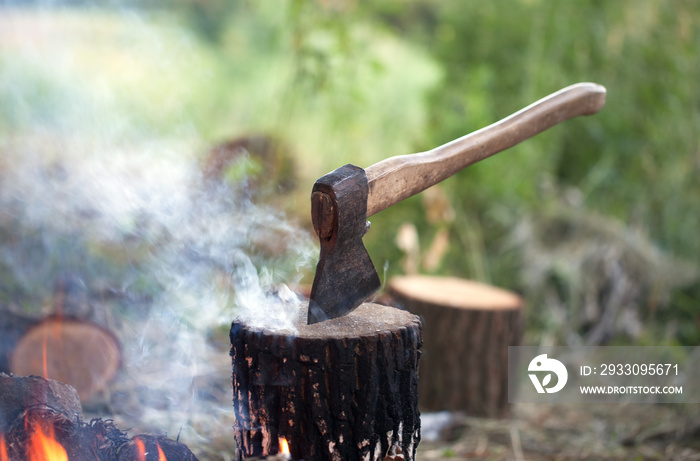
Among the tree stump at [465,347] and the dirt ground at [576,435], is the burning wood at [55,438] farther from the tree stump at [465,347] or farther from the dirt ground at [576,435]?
the tree stump at [465,347]

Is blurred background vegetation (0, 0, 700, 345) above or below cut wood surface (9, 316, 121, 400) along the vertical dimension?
above

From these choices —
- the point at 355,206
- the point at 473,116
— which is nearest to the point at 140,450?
the point at 355,206

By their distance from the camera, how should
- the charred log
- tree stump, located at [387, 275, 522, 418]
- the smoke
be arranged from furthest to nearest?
tree stump, located at [387, 275, 522, 418], the smoke, the charred log

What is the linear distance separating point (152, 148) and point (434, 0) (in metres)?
5.84

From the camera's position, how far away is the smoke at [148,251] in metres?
2.65

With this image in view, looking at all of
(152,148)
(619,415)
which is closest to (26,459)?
(619,415)

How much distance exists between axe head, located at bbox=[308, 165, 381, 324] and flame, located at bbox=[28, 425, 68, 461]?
0.72 meters

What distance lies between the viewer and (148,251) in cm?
339

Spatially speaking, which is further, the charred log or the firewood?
the charred log

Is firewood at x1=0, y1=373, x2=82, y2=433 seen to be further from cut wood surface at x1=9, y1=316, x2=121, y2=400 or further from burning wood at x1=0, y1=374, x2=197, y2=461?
cut wood surface at x1=9, y1=316, x2=121, y2=400

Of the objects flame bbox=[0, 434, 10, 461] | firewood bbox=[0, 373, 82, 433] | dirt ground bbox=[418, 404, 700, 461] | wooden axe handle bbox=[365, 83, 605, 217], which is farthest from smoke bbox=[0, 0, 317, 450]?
dirt ground bbox=[418, 404, 700, 461]

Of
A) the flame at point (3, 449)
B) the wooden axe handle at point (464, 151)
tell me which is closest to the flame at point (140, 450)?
A: the flame at point (3, 449)

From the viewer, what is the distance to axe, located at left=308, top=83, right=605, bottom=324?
152cm

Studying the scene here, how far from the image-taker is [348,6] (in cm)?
484
